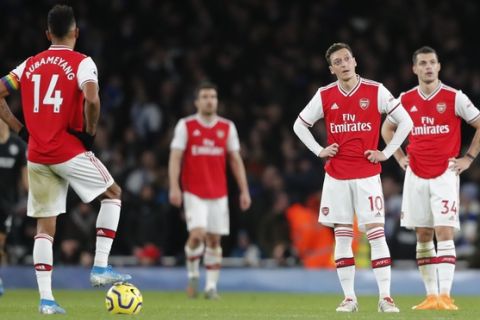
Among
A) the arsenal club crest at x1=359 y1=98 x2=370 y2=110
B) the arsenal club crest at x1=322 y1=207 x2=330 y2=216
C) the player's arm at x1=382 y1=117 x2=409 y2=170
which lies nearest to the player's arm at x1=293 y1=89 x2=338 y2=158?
the arsenal club crest at x1=359 y1=98 x2=370 y2=110

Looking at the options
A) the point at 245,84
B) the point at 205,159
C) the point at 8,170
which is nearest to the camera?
the point at 8,170

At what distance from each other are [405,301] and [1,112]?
18.8ft

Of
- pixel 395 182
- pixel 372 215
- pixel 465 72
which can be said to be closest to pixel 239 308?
pixel 372 215

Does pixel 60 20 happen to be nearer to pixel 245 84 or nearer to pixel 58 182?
pixel 58 182

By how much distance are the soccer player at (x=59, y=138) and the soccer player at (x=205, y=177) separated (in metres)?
4.76

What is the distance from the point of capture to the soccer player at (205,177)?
50.4 ft

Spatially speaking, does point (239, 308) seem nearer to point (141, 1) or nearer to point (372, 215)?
point (372, 215)

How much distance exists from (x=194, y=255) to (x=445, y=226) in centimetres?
441

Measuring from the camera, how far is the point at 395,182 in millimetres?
20953

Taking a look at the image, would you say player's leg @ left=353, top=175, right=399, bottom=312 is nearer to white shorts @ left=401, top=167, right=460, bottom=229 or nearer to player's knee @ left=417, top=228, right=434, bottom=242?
white shorts @ left=401, top=167, right=460, bottom=229

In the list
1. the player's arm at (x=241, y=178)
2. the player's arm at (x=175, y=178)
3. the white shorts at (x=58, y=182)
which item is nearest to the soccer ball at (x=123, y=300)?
the white shorts at (x=58, y=182)

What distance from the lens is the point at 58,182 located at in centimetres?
1064

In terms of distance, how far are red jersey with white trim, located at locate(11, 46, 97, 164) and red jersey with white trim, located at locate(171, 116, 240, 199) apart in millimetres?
5039

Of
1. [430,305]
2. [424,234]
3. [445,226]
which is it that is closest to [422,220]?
[424,234]
